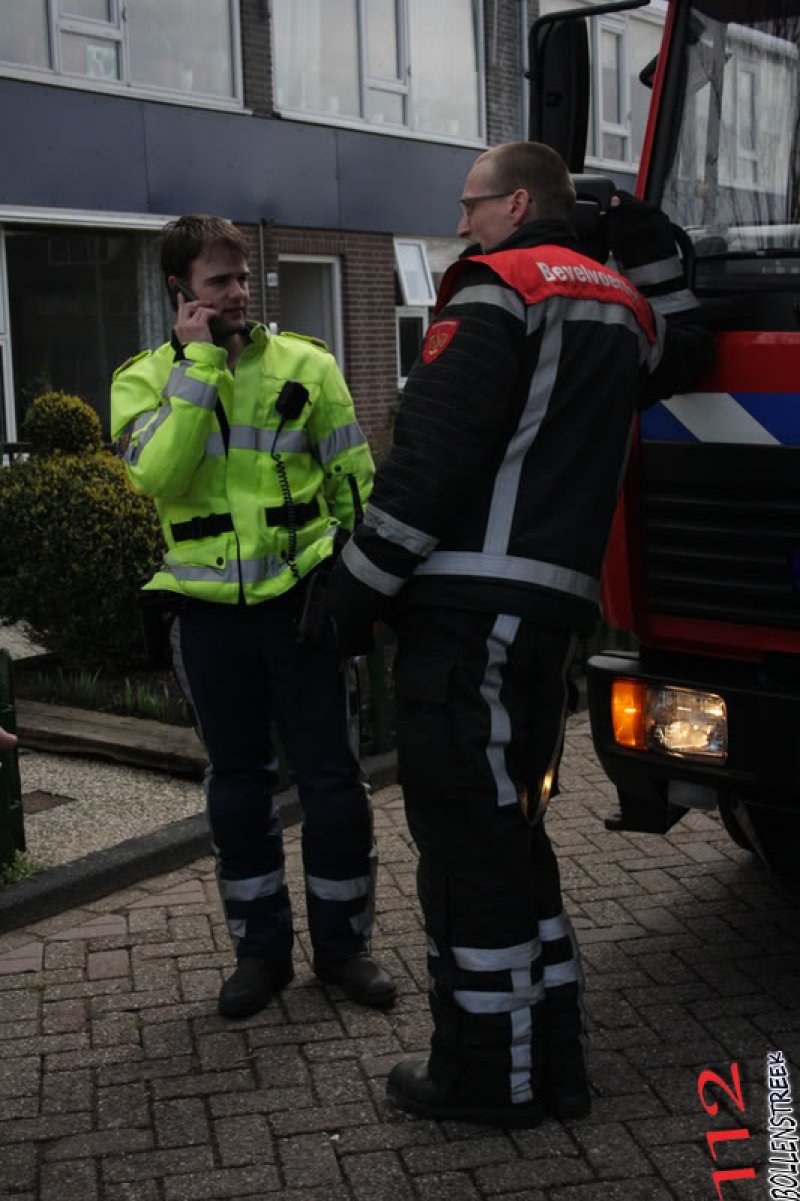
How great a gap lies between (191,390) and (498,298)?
3.24 ft

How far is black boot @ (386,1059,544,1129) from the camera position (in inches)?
142

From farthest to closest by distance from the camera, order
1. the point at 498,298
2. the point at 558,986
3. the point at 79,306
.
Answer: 1. the point at 79,306
2. the point at 558,986
3. the point at 498,298

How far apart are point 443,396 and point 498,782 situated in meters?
0.83

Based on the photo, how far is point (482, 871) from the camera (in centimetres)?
355

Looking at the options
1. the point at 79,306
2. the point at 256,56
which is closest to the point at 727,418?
the point at 79,306

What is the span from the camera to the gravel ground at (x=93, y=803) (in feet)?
18.7

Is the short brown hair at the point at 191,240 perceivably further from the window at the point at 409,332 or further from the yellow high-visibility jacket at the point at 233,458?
the window at the point at 409,332

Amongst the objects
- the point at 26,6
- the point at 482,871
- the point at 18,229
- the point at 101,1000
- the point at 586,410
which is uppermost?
the point at 26,6

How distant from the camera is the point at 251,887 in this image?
4383 millimetres

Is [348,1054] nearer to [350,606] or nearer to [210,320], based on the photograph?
[350,606]

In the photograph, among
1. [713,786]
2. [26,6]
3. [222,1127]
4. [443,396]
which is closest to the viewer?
[443,396]

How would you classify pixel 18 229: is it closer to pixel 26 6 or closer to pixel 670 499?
pixel 26 6

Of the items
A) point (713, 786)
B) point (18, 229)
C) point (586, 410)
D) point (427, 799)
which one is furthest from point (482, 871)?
point (18, 229)

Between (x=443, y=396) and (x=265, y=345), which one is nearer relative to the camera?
(x=443, y=396)
